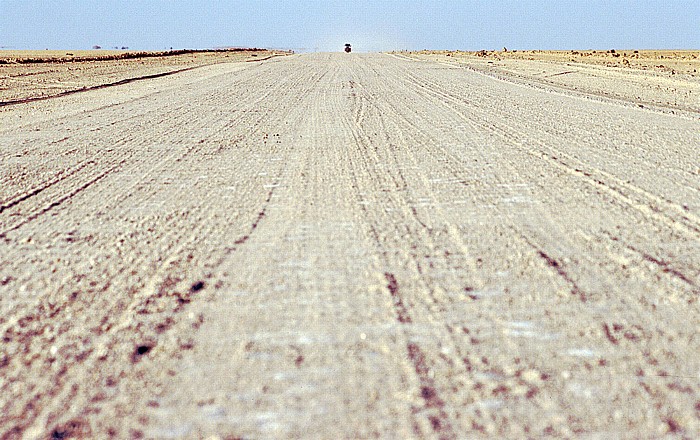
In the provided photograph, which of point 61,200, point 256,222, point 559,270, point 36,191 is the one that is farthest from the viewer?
point 36,191

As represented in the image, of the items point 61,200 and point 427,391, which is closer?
point 427,391

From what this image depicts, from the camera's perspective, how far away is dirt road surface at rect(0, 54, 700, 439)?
254 cm

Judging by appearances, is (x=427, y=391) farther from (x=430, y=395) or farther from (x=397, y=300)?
(x=397, y=300)

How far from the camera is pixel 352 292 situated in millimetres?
3648

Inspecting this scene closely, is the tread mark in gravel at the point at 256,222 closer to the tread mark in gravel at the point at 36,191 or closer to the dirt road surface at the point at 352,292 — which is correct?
the dirt road surface at the point at 352,292

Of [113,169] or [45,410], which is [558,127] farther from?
[45,410]

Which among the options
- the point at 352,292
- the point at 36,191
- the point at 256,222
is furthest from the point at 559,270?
the point at 36,191

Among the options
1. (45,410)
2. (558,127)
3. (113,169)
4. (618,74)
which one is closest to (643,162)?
(558,127)

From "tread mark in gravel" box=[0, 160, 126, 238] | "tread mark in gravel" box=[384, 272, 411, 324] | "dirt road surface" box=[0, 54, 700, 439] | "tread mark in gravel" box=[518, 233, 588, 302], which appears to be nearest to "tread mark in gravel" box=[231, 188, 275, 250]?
"dirt road surface" box=[0, 54, 700, 439]

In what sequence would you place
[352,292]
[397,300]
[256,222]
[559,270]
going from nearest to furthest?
[397,300] < [352,292] < [559,270] < [256,222]

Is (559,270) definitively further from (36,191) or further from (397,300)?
(36,191)

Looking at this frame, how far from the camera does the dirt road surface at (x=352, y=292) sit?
8.35 feet

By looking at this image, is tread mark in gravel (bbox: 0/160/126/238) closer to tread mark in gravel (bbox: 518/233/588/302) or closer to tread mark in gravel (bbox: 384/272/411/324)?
tread mark in gravel (bbox: 384/272/411/324)

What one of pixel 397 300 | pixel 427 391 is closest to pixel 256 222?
pixel 397 300
